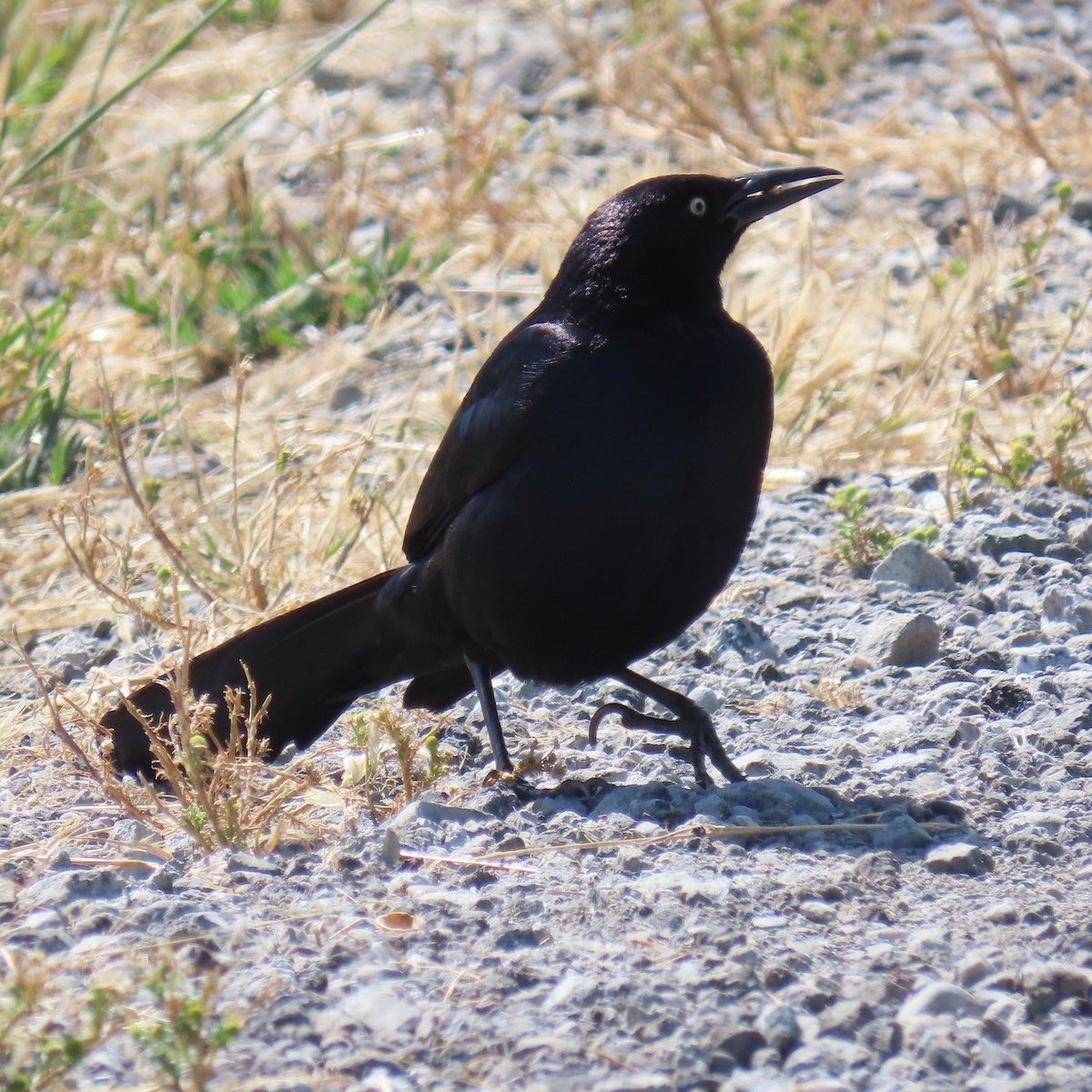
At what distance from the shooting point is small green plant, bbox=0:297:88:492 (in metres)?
5.31

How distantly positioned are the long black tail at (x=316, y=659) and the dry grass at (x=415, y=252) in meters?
0.24

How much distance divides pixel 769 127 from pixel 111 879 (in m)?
5.44

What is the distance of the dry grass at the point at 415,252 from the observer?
4719mm

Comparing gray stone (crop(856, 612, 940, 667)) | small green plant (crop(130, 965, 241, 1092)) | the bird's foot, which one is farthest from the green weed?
small green plant (crop(130, 965, 241, 1092))

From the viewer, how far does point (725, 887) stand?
268 cm

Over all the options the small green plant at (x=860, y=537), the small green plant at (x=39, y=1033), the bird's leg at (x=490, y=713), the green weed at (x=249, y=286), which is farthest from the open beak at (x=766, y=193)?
the green weed at (x=249, y=286)

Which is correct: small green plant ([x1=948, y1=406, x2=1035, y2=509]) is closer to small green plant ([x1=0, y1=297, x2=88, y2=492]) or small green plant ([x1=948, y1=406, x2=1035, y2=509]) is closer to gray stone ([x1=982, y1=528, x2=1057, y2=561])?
gray stone ([x1=982, y1=528, x2=1057, y2=561])

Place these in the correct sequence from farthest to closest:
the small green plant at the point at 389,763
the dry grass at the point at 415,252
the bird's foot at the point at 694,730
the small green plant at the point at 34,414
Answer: the small green plant at the point at 34,414 → the dry grass at the point at 415,252 → the bird's foot at the point at 694,730 → the small green plant at the point at 389,763

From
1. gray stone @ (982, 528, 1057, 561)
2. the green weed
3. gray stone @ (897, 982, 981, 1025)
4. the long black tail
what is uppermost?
the green weed

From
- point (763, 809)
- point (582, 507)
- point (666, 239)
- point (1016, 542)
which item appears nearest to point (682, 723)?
point (763, 809)

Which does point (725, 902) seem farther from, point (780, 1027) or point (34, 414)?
point (34, 414)

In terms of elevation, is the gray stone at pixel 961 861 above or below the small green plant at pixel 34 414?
below

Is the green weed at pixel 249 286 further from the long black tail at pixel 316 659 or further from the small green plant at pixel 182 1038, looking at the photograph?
the small green plant at pixel 182 1038

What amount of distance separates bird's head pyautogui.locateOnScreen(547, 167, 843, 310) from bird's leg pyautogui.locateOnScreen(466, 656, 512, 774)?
2.83ft
